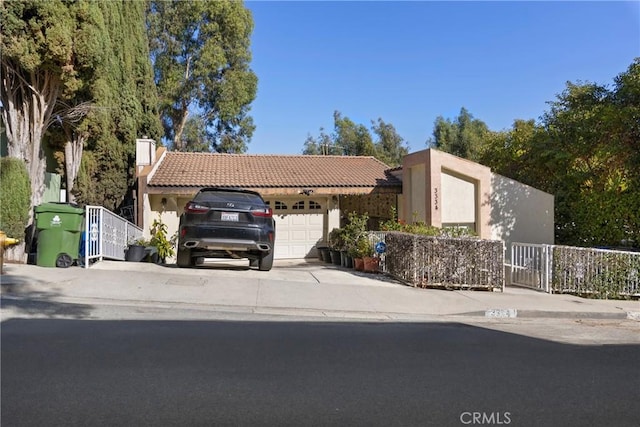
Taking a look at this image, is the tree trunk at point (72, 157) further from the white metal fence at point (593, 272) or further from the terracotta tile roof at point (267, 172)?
the white metal fence at point (593, 272)

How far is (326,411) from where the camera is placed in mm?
3953

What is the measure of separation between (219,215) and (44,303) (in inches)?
134

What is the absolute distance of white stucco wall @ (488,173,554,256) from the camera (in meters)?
14.9

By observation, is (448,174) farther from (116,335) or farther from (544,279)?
(116,335)

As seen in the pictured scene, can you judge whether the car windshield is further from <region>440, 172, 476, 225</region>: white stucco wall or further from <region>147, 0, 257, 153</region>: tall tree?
<region>147, 0, 257, 153</region>: tall tree

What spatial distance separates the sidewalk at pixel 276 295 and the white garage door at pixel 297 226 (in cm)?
691

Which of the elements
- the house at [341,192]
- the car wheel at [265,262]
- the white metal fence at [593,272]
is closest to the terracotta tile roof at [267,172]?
the house at [341,192]

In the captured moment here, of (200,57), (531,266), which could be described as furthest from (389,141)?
(531,266)

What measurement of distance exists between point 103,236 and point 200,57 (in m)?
20.2

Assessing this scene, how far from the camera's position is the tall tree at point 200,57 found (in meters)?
29.1

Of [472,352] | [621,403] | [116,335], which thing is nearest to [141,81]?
[116,335]

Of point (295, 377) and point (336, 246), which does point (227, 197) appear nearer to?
point (336, 246)

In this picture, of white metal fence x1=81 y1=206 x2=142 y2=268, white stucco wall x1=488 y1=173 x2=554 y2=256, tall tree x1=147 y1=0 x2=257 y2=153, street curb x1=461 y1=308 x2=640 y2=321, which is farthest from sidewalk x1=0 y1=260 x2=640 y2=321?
tall tree x1=147 y1=0 x2=257 y2=153

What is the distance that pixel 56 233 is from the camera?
1020 cm
